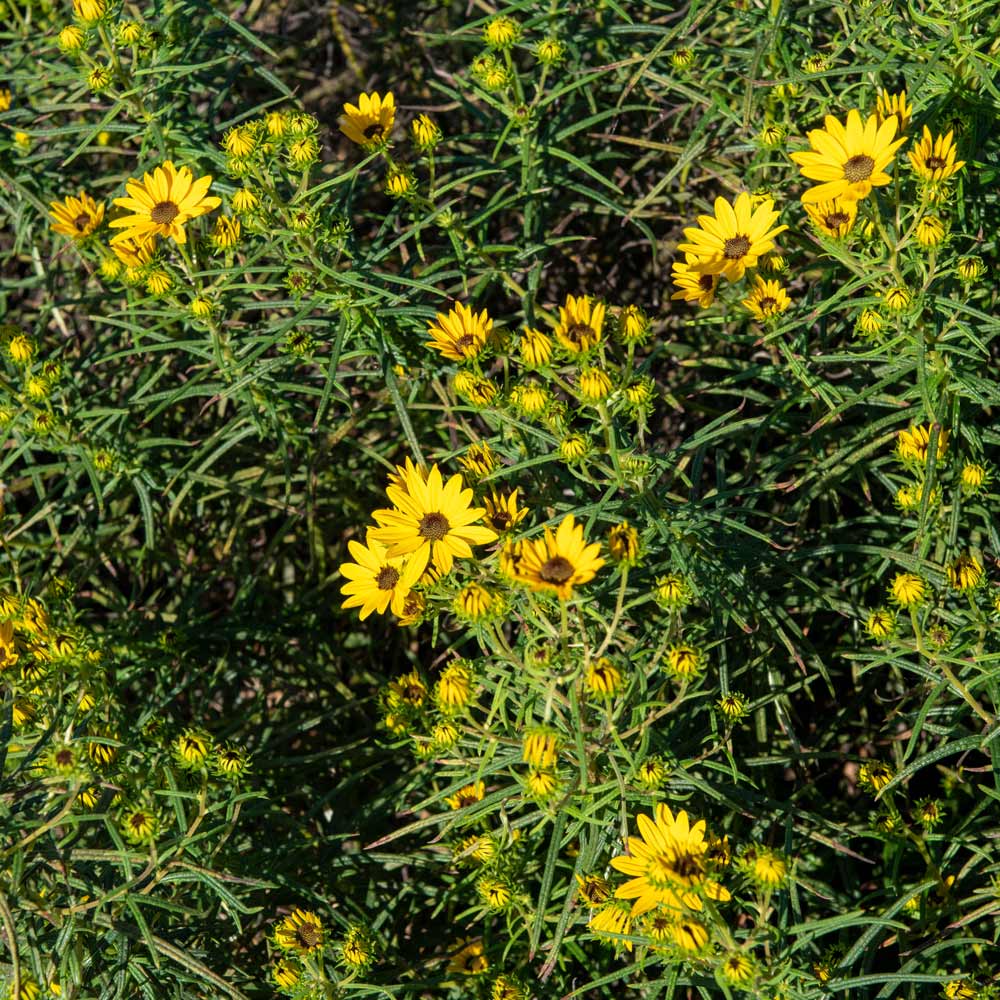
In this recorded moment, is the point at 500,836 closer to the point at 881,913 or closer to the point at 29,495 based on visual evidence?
the point at 881,913

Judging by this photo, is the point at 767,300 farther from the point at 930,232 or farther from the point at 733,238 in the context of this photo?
the point at 930,232

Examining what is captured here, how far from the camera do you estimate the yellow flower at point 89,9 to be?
9.40ft

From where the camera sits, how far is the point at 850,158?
2578 millimetres

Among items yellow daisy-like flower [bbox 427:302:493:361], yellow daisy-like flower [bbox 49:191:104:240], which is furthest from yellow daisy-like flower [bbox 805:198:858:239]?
yellow daisy-like flower [bbox 49:191:104:240]

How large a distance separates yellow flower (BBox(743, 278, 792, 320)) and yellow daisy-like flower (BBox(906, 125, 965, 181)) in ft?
1.42

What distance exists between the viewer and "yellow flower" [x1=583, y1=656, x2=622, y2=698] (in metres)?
2.22

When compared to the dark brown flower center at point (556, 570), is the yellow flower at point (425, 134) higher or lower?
higher

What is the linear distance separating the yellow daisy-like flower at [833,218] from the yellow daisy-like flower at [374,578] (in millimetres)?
1243

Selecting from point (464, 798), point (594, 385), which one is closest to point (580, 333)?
point (594, 385)

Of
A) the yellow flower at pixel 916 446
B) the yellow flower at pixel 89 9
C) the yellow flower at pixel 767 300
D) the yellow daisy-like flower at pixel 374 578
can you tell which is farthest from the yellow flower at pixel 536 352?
the yellow flower at pixel 89 9

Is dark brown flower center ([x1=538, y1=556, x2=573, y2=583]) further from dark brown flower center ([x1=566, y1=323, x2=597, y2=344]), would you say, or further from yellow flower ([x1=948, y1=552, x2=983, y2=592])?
yellow flower ([x1=948, y1=552, x2=983, y2=592])

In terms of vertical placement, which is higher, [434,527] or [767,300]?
[767,300]

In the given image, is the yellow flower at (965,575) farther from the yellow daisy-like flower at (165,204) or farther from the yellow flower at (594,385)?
the yellow daisy-like flower at (165,204)

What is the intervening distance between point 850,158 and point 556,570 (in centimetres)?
124
